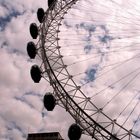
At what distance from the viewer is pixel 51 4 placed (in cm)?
3988

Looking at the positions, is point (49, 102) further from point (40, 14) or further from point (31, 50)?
point (40, 14)

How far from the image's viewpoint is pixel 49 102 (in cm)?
3284

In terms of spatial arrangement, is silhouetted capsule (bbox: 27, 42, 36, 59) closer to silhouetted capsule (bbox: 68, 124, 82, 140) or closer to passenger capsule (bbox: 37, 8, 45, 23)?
passenger capsule (bbox: 37, 8, 45, 23)

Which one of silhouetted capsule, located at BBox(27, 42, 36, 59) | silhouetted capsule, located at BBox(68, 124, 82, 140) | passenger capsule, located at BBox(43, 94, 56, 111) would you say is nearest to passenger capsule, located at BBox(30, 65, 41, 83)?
silhouetted capsule, located at BBox(27, 42, 36, 59)

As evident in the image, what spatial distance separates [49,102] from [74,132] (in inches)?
170

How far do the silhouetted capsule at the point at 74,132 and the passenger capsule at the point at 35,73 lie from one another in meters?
7.75

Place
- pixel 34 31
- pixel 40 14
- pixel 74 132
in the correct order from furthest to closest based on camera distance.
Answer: pixel 40 14
pixel 34 31
pixel 74 132

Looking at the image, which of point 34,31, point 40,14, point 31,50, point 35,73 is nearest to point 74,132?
point 35,73

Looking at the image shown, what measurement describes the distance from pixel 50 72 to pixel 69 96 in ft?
12.2

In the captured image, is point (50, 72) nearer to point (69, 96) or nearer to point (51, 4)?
point (69, 96)

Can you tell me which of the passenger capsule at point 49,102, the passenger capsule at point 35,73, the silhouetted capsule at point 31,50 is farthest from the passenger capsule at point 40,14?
the passenger capsule at point 49,102

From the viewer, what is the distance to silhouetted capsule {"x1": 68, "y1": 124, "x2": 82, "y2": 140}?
97.6 ft

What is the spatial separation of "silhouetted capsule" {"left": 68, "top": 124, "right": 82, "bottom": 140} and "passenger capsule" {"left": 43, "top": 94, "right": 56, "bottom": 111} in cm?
366

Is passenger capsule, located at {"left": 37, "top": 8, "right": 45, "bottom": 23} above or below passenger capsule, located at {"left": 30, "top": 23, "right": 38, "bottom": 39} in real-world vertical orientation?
above
